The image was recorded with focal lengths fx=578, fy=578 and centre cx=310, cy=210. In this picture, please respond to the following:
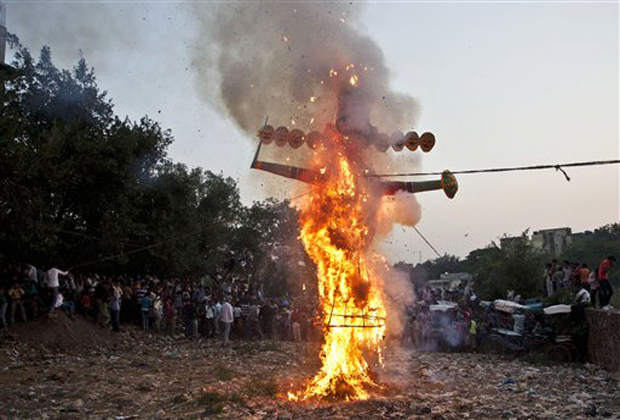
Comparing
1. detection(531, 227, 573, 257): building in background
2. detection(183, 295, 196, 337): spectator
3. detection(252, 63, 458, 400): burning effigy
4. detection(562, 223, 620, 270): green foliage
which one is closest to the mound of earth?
detection(183, 295, 196, 337): spectator

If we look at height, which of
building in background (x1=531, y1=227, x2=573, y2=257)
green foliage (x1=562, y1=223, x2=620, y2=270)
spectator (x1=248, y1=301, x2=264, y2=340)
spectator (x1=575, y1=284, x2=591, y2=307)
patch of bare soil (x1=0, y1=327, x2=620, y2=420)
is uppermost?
building in background (x1=531, y1=227, x2=573, y2=257)

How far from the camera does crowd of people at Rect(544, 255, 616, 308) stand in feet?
61.0

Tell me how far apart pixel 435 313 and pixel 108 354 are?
12.6m

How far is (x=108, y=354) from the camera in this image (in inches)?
767

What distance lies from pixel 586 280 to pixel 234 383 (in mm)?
13157

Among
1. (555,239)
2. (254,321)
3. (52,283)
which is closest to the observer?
(52,283)

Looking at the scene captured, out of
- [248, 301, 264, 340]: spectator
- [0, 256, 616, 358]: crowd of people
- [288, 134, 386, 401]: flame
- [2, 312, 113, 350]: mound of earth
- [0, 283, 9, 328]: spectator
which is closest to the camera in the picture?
[288, 134, 386, 401]: flame

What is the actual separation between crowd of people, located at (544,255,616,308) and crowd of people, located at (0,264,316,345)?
10.2 m

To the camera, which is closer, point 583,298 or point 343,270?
point 343,270

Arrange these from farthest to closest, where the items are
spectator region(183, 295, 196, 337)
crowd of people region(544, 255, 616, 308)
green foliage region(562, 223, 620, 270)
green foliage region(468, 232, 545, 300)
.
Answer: green foliage region(562, 223, 620, 270) < green foliage region(468, 232, 545, 300) < spectator region(183, 295, 196, 337) < crowd of people region(544, 255, 616, 308)

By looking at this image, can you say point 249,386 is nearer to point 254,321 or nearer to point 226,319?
point 226,319

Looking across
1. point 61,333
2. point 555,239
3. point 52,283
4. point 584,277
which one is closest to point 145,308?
point 61,333

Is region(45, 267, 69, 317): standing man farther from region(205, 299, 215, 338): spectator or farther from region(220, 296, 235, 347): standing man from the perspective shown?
region(205, 299, 215, 338): spectator

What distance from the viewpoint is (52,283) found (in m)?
19.7
